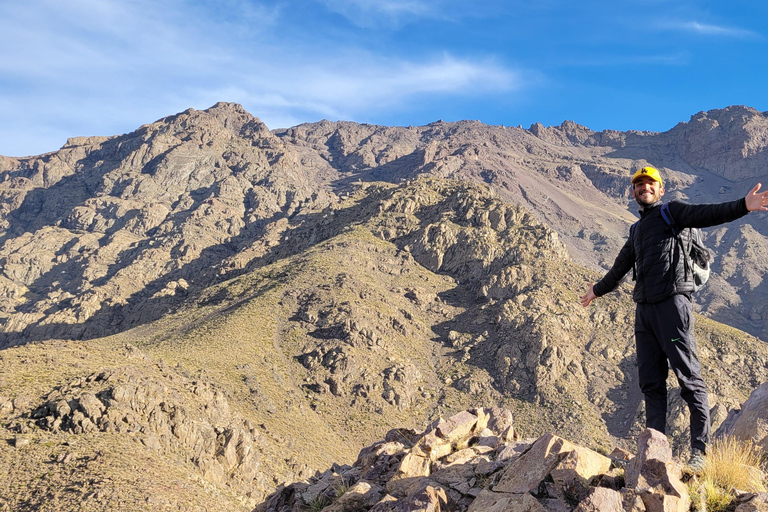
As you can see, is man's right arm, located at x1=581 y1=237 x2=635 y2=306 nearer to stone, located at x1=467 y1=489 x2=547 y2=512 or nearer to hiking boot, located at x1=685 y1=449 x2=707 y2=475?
hiking boot, located at x1=685 y1=449 x2=707 y2=475

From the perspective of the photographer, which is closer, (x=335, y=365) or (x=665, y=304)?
(x=665, y=304)

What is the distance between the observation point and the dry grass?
20.0ft

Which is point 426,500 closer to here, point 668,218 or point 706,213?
point 668,218

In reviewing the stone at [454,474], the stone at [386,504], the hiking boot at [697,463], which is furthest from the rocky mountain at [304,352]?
the hiking boot at [697,463]

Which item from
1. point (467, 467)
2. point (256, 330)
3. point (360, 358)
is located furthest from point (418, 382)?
point (467, 467)

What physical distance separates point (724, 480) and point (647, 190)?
165 inches

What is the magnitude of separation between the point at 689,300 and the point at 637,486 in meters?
2.77

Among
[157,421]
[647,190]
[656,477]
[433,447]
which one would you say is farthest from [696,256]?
[157,421]

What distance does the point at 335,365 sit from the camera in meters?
62.4

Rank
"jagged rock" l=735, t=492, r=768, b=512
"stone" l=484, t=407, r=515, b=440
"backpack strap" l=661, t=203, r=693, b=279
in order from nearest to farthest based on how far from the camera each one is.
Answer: "jagged rock" l=735, t=492, r=768, b=512 → "backpack strap" l=661, t=203, r=693, b=279 → "stone" l=484, t=407, r=515, b=440

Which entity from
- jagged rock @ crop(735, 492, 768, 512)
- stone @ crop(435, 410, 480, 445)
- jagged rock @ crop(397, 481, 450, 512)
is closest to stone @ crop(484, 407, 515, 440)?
stone @ crop(435, 410, 480, 445)

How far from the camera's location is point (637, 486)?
6.21 meters

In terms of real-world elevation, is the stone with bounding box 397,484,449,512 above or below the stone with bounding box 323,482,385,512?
above

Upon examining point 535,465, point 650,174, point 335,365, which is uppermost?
point 650,174
